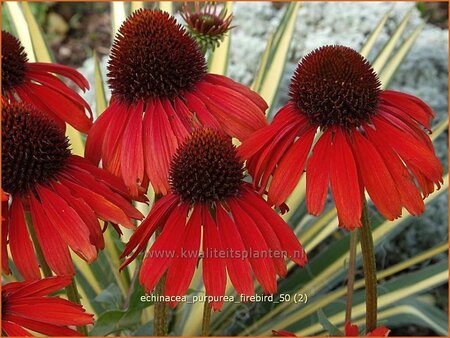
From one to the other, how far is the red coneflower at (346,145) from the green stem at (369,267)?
0.09 feet

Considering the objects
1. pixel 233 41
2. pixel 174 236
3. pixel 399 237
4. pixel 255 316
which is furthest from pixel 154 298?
pixel 233 41

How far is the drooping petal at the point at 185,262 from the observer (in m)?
0.58

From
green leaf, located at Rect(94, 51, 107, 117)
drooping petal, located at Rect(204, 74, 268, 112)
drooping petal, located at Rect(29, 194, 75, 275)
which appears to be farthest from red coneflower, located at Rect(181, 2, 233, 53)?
green leaf, located at Rect(94, 51, 107, 117)

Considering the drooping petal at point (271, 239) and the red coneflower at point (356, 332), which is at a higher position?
the drooping petal at point (271, 239)

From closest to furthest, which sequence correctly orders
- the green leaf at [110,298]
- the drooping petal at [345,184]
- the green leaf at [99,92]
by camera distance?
the drooping petal at [345,184] < the green leaf at [110,298] < the green leaf at [99,92]

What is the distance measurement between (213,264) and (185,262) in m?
0.02

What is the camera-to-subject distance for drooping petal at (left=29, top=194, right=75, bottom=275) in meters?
0.60

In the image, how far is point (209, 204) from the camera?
2.08 feet

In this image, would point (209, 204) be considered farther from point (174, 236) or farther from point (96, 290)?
point (96, 290)

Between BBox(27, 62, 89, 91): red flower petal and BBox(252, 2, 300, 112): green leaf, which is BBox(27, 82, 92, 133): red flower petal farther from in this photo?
BBox(252, 2, 300, 112): green leaf

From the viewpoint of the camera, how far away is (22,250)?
1.98ft

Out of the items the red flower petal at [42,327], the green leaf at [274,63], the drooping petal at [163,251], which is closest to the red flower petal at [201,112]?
the drooping petal at [163,251]

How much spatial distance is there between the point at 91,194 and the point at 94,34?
4.41 feet

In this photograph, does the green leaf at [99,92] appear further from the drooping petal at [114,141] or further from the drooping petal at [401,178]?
the drooping petal at [401,178]
